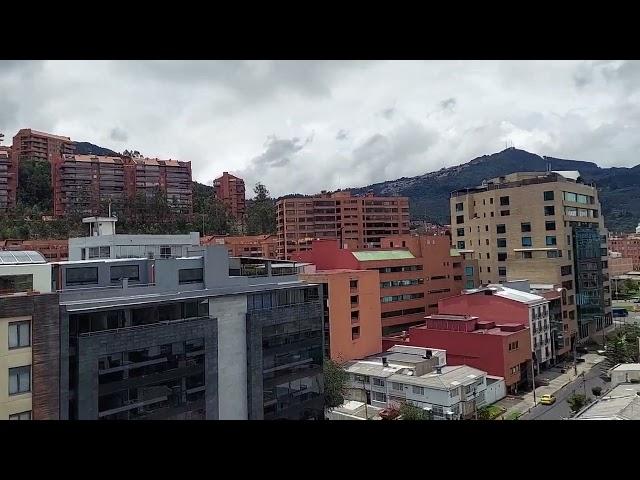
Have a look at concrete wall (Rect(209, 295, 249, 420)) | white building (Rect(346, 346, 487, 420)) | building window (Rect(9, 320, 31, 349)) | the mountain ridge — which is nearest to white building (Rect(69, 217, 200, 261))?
concrete wall (Rect(209, 295, 249, 420))

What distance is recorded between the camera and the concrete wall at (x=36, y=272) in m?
7.15

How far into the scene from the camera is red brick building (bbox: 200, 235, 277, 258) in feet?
79.4

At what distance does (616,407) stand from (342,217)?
25188mm

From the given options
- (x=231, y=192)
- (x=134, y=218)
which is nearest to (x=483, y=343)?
(x=134, y=218)

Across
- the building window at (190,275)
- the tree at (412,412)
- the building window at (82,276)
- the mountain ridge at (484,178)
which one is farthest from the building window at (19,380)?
the mountain ridge at (484,178)

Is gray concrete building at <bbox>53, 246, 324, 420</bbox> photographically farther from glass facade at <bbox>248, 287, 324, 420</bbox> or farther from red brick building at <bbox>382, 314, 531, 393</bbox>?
red brick building at <bbox>382, 314, 531, 393</bbox>

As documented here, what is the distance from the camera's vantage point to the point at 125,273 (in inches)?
352

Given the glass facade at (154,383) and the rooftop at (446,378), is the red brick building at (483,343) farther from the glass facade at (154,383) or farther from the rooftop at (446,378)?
the glass facade at (154,383)

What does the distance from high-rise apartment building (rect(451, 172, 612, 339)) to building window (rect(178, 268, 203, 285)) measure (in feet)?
42.3

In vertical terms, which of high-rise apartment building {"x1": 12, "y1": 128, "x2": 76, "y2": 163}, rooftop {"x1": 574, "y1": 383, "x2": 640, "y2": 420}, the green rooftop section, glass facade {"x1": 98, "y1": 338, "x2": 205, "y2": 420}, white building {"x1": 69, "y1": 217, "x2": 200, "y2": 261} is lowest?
rooftop {"x1": 574, "y1": 383, "x2": 640, "y2": 420}

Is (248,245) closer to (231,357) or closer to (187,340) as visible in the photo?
(231,357)

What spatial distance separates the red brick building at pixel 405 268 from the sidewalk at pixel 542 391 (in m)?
5.02
